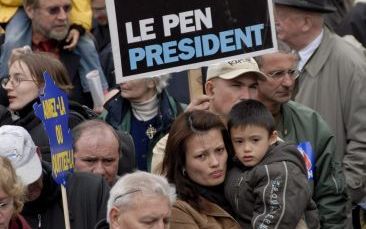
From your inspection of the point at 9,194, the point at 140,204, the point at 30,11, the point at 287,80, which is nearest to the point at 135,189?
the point at 140,204

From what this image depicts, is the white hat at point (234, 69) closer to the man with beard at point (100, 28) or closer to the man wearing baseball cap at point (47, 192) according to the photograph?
the man wearing baseball cap at point (47, 192)

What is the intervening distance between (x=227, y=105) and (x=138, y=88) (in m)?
1.15

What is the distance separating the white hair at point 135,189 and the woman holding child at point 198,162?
493mm

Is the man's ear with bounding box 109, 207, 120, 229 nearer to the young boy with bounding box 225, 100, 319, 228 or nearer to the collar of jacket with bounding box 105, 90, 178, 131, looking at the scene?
the young boy with bounding box 225, 100, 319, 228

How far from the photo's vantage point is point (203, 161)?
23.3 ft

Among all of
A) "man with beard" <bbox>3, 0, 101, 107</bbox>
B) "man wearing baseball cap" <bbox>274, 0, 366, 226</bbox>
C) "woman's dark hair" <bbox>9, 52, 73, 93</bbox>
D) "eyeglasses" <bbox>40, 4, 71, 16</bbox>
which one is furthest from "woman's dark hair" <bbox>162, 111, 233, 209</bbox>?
"eyeglasses" <bbox>40, 4, 71, 16</bbox>

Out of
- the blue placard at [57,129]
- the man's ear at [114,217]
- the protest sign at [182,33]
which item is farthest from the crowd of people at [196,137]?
the protest sign at [182,33]

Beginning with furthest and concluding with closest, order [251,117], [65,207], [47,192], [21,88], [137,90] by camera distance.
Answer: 1. [137,90]
2. [21,88]
3. [251,117]
4. [47,192]
5. [65,207]

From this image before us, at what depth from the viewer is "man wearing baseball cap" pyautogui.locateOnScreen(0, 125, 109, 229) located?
22.9ft

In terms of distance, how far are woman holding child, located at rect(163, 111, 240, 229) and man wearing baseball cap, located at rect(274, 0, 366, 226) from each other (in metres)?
1.86

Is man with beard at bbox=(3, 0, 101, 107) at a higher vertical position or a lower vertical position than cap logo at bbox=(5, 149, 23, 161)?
higher

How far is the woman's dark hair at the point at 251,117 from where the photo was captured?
24.0ft

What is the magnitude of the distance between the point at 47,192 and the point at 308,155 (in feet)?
5.57

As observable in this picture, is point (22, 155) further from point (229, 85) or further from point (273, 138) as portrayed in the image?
A: point (229, 85)
